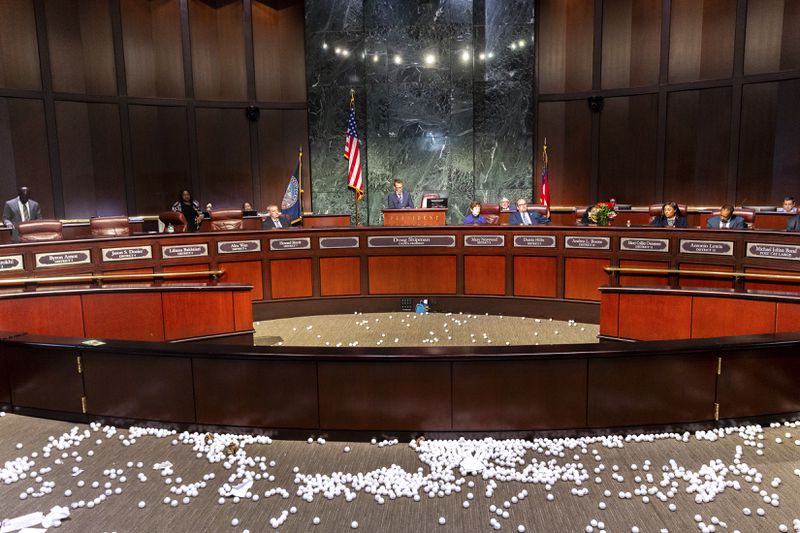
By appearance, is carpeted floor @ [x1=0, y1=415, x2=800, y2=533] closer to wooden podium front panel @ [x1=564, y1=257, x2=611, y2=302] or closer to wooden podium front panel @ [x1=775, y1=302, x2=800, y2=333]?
wooden podium front panel @ [x1=775, y1=302, x2=800, y2=333]

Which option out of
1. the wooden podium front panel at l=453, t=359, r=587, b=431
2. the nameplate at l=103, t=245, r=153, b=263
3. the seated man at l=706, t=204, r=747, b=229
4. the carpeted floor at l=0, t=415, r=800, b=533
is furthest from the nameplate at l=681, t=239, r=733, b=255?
the nameplate at l=103, t=245, r=153, b=263

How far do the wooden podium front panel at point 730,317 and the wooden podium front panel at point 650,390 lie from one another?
126 cm

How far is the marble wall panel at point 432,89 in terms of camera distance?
11180 mm

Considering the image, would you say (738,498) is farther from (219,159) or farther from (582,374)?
(219,159)

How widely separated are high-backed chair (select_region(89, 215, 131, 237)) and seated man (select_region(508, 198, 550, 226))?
16.2 ft

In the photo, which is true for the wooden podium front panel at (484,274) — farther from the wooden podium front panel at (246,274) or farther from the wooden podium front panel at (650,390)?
the wooden podium front panel at (650,390)

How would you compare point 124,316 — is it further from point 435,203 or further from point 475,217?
point 435,203

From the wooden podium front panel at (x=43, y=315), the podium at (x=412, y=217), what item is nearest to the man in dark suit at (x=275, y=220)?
the podium at (x=412, y=217)

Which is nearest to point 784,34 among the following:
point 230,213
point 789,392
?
point 789,392

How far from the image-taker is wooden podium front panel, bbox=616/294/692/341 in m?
4.92

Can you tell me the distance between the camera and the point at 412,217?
8188mm

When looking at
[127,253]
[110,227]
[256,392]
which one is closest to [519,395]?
[256,392]

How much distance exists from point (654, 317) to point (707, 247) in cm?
174

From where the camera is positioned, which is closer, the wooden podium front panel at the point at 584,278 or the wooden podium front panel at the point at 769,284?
the wooden podium front panel at the point at 769,284
